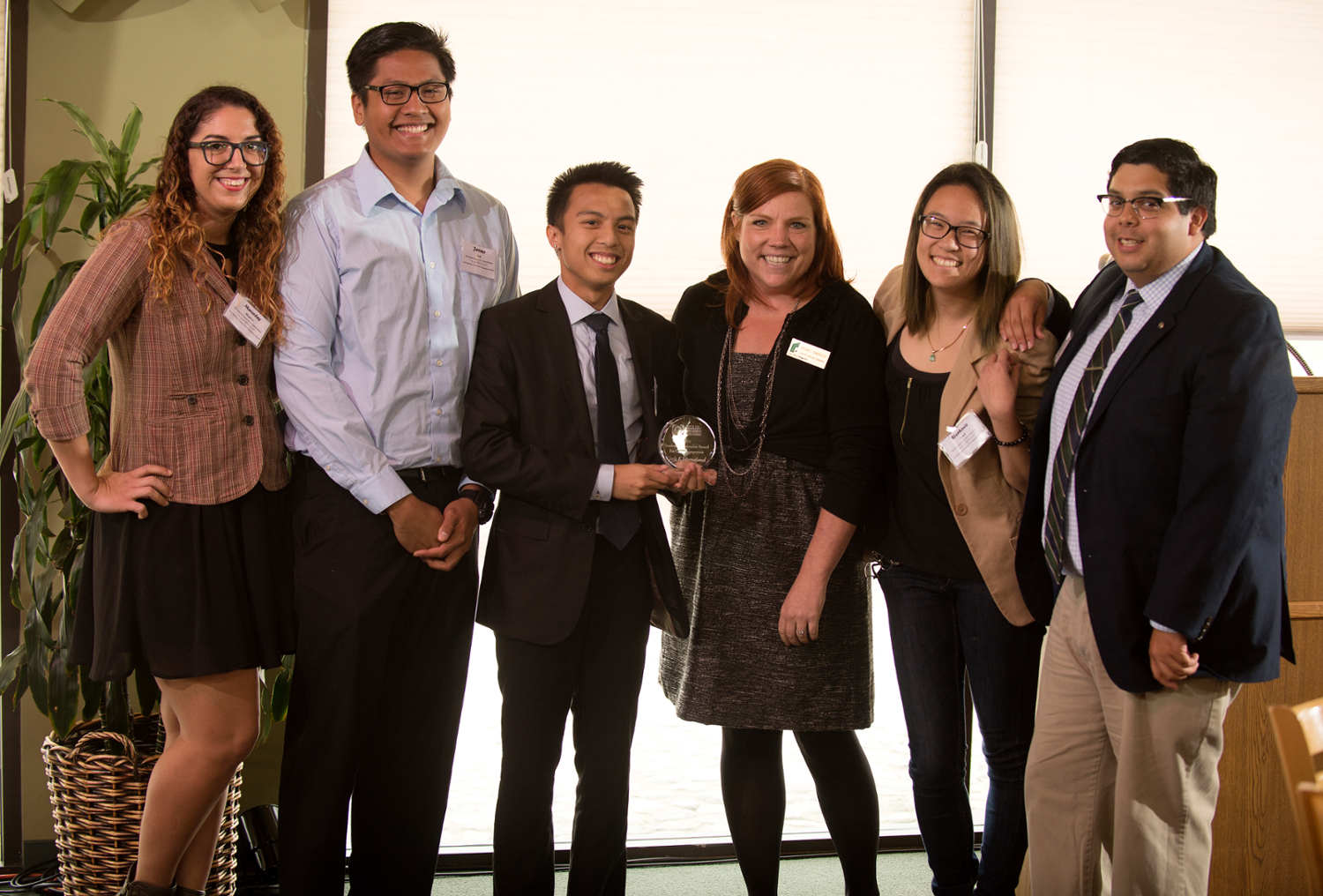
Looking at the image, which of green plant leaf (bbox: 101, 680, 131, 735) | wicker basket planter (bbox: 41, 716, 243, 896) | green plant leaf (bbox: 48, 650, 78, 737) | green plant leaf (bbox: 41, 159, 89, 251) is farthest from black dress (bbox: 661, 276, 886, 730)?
green plant leaf (bbox: 41, 159, 89, 251)

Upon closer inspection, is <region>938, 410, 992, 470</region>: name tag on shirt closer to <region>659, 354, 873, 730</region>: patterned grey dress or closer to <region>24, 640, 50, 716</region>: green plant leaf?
<region>659, 354, 873, 730</region>: patterned grey dress

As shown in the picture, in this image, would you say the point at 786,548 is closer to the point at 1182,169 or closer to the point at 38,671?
the point at 1182,169

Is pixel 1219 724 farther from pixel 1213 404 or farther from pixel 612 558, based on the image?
pixel 612 558

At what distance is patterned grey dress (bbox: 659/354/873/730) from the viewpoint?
6.79ft

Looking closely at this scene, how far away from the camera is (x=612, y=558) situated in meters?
2.03

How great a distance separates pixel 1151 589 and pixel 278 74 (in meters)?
2.78

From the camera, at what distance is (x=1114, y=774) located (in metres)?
1.93

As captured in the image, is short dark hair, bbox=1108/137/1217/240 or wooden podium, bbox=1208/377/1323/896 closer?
short dark hair, bbox=1108/137/1217/240

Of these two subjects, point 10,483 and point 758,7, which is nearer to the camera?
point 10,483

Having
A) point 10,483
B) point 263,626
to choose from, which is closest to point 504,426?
point 263,626

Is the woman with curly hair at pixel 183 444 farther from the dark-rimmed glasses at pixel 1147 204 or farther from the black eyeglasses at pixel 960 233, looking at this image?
the dark-rimmed glasses at pixel 1147 204

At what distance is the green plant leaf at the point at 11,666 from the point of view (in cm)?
240

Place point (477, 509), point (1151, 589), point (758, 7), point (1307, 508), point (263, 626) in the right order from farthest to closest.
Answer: point (758, 7)
point (1307, 508)
point (477, 509)
point (263, 626)
point (1151, 589)

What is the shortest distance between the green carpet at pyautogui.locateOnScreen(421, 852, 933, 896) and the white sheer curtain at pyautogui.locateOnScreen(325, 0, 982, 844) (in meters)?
0.14
